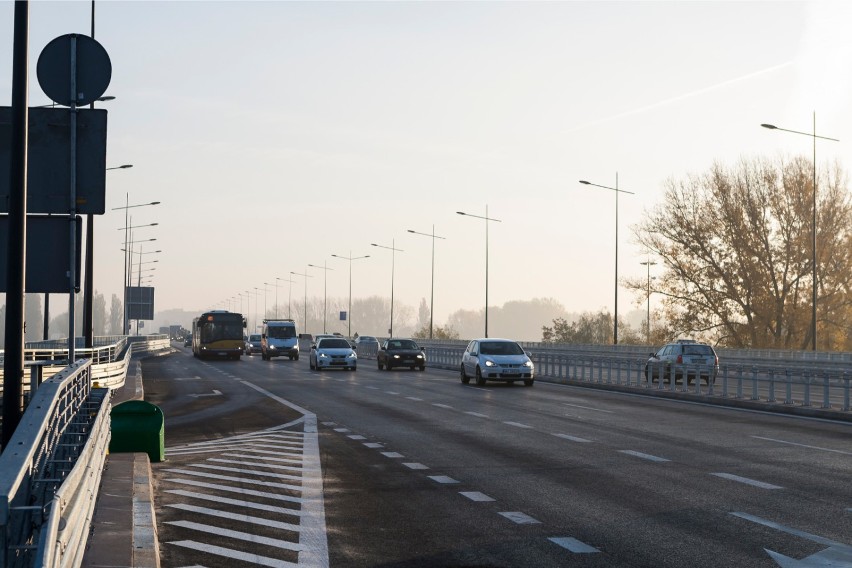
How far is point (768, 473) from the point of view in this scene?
14.6m

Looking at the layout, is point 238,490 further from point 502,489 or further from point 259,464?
point 502,489

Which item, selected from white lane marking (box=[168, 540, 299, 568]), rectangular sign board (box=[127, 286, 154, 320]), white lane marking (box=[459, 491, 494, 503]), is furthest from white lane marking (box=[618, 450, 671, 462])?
rectangular sign board (box=[127, 286, 154, 320])

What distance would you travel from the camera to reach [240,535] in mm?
9953

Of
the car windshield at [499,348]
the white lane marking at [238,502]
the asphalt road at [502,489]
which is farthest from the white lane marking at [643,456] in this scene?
the car windshield at [499,348]

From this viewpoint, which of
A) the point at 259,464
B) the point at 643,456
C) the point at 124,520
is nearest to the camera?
the point at 124,520

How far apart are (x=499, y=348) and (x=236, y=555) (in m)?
32.2

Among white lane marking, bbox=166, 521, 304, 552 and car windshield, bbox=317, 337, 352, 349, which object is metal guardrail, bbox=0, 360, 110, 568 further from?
car windshield, bbox=317, 337, 352, 349

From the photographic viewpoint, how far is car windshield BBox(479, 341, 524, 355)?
4050cm

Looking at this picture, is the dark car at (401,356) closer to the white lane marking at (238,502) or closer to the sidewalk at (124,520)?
the sidewalk at (124,520)

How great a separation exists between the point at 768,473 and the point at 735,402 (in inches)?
592

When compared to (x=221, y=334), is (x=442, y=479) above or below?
below

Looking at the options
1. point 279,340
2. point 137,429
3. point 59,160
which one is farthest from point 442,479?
point 279,340

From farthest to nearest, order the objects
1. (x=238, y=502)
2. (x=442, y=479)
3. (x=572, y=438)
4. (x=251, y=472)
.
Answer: (x=572, y=438) < (x=251, y=472) < (x=442, y=479) < (x=238, y=502)

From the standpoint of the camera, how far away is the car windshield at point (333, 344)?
55584 mm
